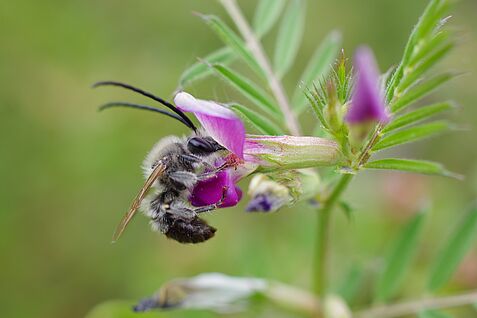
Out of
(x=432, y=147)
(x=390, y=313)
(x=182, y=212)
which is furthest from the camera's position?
(x=432, y=147)

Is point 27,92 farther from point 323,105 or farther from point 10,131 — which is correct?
point 323,105

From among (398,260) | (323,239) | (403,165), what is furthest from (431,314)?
(403,165)

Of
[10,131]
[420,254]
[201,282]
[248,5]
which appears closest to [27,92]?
[10,131]

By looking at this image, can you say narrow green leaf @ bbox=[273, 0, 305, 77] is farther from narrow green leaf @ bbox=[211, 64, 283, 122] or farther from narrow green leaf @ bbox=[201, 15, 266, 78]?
narrow green leaf @ bbox=[211, 64, 283, 122]

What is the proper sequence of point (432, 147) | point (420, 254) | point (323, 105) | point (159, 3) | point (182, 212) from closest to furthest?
point (323, 105) < point (182, 212) < point (420, 254) < point (432, 147) < point (159, 3)

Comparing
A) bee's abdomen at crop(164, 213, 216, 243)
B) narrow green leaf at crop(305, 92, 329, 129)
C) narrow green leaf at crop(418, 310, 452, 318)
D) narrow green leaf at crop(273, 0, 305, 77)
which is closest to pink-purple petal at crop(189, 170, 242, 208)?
A: bee's abdomen at crop(164, 213, 216, 243)
